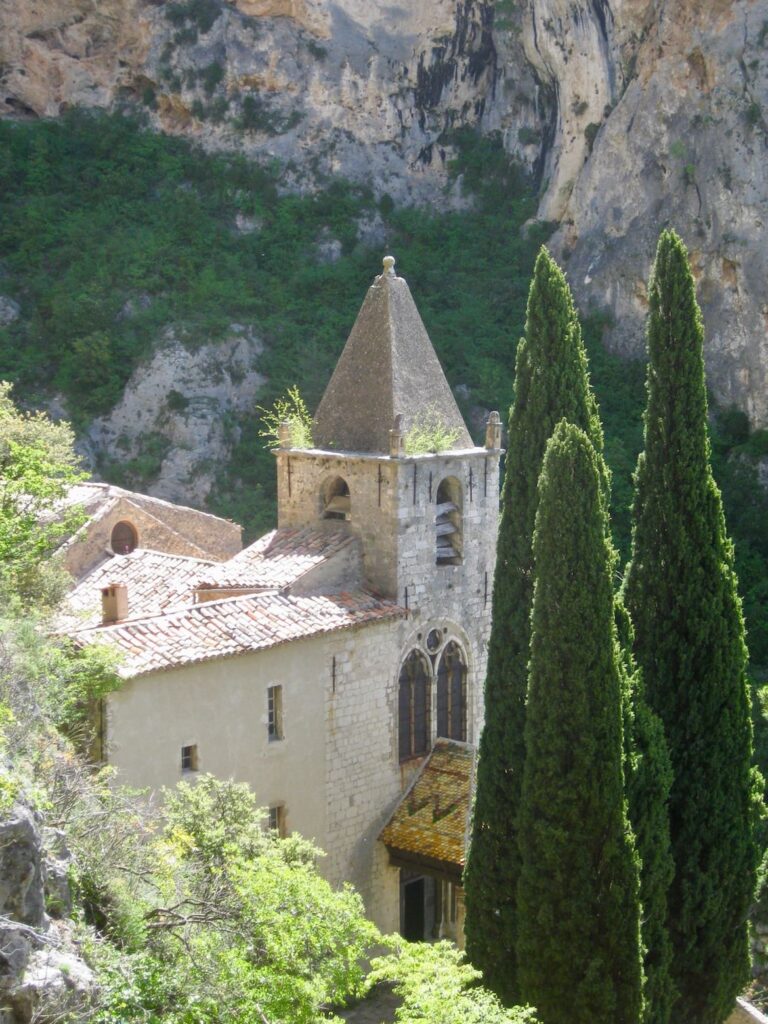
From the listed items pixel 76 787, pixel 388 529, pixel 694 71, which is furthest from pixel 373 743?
pixel 694 71

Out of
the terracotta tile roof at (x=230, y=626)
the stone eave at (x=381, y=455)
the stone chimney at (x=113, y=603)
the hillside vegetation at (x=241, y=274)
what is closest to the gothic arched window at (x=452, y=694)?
the terracotta tile roof at (x=230, y=626)

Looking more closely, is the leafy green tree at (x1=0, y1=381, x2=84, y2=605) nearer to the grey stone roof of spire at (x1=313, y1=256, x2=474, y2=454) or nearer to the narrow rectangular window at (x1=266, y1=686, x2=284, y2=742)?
the narrow rectangular window at (x1=266, y1=686, x2=284, y2=742)

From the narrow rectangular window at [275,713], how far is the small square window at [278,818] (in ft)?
3.44

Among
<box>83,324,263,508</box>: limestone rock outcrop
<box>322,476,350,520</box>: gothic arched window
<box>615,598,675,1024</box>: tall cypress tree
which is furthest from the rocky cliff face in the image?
<box>615,598,675,1024</box>: tall cypress tree

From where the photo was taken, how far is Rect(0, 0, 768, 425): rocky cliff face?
47031mm

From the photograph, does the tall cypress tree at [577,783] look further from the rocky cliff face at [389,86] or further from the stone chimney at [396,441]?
the rocky cliff face at [389,86]

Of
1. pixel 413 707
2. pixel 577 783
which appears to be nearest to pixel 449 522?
pixel 413 707

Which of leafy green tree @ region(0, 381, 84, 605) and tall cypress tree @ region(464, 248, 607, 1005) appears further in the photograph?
leafy green tree @ region(0, 381, 84, 605)

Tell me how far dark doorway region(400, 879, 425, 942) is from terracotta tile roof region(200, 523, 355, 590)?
553 cm

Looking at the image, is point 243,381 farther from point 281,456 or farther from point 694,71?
point 281,456

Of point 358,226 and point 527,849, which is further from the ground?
point 358,226

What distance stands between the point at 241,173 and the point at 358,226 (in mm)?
4935

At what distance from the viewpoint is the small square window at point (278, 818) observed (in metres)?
19.7

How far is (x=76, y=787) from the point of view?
494 inches
